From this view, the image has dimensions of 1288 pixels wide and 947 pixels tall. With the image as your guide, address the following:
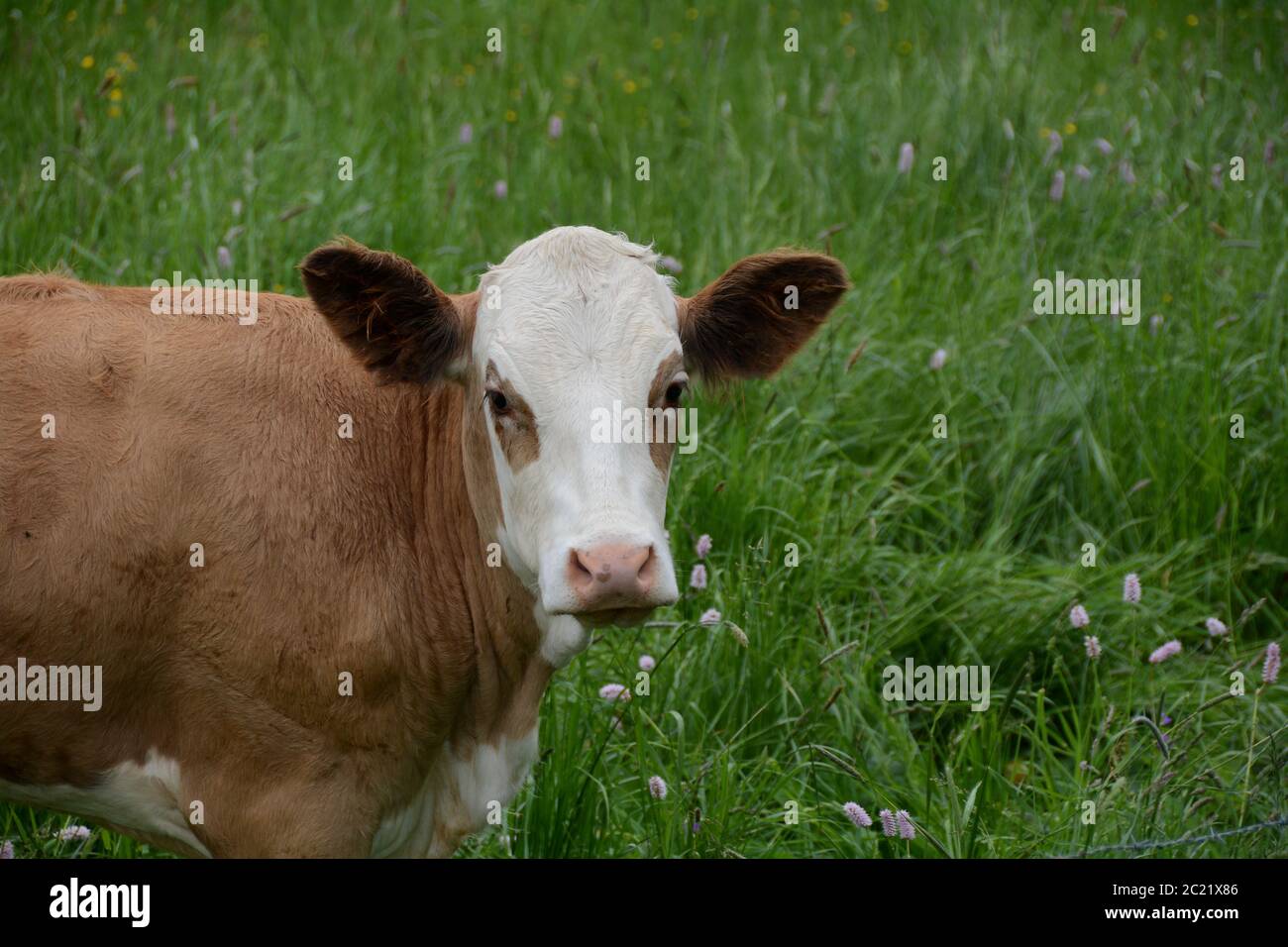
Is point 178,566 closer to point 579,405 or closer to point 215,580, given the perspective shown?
point 215,580

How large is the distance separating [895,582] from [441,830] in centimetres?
228

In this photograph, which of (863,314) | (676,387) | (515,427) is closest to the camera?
(515,427)

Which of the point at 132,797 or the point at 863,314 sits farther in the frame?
the point at 863,314

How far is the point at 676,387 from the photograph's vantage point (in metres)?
3.47

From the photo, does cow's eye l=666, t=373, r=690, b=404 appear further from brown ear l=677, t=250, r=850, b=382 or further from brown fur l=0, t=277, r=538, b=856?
brown fur l=0, t=277, r=538, b=856

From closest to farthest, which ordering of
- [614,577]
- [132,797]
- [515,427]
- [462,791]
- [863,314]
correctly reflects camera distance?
[614,577], [515,427], [132,797], [462,791], [863,314]

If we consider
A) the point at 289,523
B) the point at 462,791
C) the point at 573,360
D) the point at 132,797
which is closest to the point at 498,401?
the point at 573,360

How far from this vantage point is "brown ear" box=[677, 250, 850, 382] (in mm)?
3797

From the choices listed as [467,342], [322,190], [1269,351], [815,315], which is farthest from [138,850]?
[1269,351]


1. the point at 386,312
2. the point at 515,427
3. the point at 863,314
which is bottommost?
the point at 515,427

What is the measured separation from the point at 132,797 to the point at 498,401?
4.81ft

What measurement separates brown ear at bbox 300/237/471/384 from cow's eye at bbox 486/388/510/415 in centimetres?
30

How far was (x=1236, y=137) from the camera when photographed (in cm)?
761

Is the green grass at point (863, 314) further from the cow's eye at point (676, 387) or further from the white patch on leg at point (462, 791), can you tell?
the cow's eye at point (676, 387)
